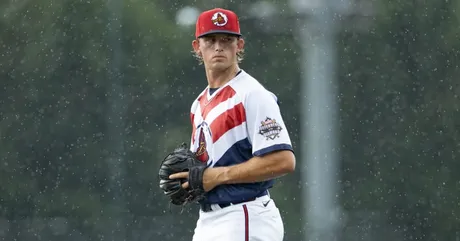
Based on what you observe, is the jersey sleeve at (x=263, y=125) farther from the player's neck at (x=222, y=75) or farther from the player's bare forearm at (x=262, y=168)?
the player's neck at (x=222, y=75)

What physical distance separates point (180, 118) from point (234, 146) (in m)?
3.14

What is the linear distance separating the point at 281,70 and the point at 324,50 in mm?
324

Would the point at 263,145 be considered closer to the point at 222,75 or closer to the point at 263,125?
the point at 263,125

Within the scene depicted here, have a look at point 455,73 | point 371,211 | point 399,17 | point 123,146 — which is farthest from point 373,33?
point 123,146

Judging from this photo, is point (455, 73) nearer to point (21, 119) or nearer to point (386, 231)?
point (386, 231)

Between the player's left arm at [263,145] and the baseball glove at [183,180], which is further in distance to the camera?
the baseball glove at [183,180]

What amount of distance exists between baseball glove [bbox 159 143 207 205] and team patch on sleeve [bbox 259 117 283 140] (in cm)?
30

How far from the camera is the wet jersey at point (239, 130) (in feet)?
11.3

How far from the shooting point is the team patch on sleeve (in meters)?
3.43

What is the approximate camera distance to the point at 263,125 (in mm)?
3430

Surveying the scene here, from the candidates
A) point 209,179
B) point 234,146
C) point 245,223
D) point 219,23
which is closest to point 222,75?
point 219,23

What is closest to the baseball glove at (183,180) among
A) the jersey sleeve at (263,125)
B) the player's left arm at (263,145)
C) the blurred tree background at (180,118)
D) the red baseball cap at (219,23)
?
the player's left arm at (263,145)

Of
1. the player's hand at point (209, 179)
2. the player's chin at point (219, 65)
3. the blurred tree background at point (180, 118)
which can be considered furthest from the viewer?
the blurred tree background at point (180, 118)

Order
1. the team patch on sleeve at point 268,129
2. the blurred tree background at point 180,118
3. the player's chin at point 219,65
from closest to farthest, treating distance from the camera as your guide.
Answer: the team patch on sleeve at point 268,129 < the player's chin at point 219,65 < the blurred tree background at point 180,118
